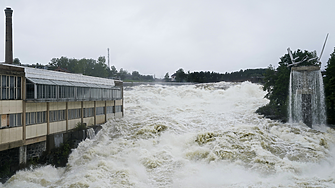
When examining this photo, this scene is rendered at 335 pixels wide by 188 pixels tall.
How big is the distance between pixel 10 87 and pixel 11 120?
1.71 m

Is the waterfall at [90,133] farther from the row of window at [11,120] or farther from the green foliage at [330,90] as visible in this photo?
the green foliage at [330,90]

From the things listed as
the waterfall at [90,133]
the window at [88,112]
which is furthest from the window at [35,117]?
the waterfall at [90,133]

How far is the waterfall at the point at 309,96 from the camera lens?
2044cm

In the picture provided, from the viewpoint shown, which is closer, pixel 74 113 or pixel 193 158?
pixel 193 158

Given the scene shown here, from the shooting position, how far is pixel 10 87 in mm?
12211

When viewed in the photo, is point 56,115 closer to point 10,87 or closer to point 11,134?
point 11,134

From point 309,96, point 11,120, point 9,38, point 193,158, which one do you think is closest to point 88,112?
point 11,120

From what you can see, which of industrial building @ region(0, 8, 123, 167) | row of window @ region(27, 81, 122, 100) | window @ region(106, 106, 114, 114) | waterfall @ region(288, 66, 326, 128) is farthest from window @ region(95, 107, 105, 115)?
waterfall @ region(288, 66, 326, 128)

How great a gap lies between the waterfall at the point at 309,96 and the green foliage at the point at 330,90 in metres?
0.52

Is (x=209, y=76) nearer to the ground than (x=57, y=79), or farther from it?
farther from it

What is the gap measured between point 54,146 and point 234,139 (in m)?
11.9

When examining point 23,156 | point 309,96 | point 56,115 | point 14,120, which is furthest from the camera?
point 309,96

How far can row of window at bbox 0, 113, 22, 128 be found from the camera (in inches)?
465

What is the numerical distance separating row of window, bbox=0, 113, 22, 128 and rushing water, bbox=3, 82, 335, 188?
2601mm
